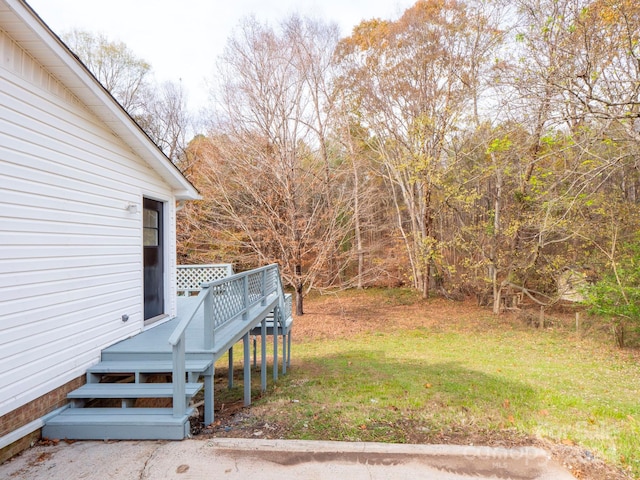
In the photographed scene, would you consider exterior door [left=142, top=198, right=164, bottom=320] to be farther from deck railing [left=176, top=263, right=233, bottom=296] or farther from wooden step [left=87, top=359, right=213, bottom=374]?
deck railing [left=176, top=263, right=233, bottom=296]

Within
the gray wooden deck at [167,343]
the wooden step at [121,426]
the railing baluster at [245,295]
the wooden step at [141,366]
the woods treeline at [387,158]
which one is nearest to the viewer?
the wooden step at [121,426]

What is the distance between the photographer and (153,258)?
6926mm

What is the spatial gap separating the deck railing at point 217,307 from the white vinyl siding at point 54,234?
128 centimetres

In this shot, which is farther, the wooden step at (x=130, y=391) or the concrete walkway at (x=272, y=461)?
the wooden step at (x=130, y=391)

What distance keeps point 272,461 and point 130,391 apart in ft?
6.14

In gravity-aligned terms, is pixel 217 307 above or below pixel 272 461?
above

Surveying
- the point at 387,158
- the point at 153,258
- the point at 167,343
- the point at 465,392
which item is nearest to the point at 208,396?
the point at 167,343

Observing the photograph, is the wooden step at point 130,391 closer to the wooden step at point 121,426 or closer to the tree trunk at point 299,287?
the wooden step at point 121,426

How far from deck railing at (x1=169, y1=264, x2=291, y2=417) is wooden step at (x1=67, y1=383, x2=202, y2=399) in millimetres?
298

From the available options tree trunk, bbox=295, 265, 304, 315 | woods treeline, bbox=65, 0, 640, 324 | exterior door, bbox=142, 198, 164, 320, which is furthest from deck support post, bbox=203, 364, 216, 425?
tree trunk, bbox=295, 265, 304, 315

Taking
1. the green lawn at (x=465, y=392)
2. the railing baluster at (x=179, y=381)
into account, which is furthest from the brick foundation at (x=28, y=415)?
the green lawn at (x=465, y=392)

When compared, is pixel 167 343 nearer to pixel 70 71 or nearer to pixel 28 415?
pixel 28 415

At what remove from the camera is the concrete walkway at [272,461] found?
3213 mm

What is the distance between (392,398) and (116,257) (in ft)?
15.0
